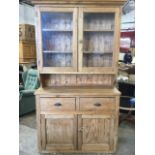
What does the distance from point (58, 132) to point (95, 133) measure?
1.43ft

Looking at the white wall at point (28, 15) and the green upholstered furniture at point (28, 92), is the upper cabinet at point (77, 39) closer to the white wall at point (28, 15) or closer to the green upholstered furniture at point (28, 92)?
the green upholstered furniture at point (28, 92)

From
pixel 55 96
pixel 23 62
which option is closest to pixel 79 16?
pixel 55 96

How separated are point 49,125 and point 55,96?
356 mm

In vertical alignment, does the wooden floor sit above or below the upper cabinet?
below

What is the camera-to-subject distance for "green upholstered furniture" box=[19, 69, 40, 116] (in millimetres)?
3512

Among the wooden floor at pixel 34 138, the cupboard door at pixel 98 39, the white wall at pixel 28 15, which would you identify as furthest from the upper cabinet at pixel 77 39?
the white wall at pixel 28 15

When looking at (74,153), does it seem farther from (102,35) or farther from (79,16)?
(79,16)

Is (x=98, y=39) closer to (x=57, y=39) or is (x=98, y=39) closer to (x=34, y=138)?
(x=57, y=39)

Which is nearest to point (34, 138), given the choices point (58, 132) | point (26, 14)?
point (58, 132)

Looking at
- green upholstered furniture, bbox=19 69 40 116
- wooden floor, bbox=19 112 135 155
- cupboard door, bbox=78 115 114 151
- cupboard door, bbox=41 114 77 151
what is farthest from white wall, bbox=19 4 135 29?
cupboard door, bbox=78 115 114 151

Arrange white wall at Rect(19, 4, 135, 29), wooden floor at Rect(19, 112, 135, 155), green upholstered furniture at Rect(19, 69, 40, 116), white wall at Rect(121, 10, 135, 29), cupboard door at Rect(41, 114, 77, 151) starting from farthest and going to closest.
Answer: white wall at Rect(121, 10, 135, 29) → white wall at Rect(19, 4, 135, 29) → green upholstered furniture at Rect(19, 69, 40, 116) → wooden floor at Rect(19, 112, 135, 155) → cupboard door at Rect(41, 114, 77, 151)

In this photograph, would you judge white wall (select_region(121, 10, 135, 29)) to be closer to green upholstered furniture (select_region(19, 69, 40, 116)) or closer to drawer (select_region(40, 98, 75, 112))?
green upholstered furniture (select_region(19, 69, 40, 116))
